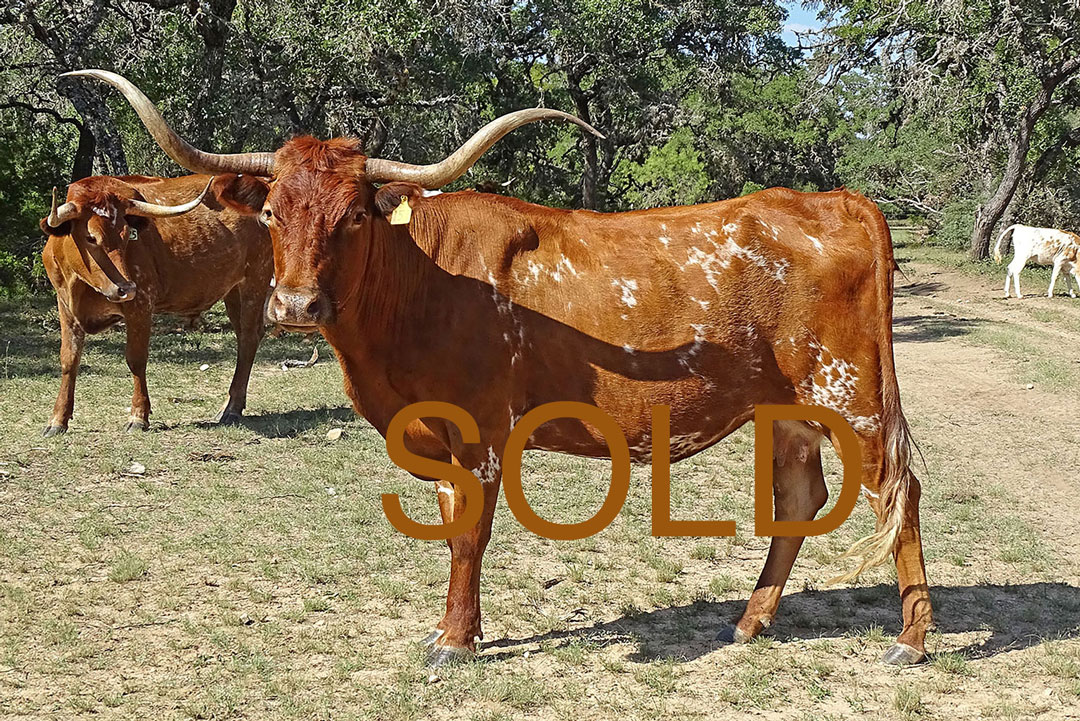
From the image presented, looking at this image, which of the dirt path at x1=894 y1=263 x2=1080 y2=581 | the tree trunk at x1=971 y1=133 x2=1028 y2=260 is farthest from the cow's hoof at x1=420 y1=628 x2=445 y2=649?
the tree trunk at x1=971 y1=133 x2=1028 y2=260

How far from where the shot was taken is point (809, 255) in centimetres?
524

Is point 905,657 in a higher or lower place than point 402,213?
lower

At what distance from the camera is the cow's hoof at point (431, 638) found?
199 inches

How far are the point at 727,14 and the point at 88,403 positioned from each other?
18541mm

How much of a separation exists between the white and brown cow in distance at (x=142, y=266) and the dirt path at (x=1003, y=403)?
6.58 meters

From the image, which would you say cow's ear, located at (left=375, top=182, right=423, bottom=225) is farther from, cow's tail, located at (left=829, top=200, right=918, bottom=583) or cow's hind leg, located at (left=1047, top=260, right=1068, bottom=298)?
cow's hind leg, located at (left=1047, top=260, right=1068, bottom=298)

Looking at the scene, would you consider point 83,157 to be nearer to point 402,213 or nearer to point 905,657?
point 402,213

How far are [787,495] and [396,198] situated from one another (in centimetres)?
255

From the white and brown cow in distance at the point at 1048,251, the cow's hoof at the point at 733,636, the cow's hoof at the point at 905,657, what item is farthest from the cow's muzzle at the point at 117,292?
the white and brown cow in distance at the point at 1048,251

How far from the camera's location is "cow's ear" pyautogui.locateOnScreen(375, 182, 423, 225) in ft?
15.4

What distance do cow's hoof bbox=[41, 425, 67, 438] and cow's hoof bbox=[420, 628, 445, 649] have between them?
5192mm

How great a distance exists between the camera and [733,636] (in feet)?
17.5

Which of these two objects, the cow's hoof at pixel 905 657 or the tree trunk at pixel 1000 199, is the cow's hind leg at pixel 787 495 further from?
the tree trunk at pixel 1000 199

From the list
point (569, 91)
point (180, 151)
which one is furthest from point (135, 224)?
point (569, 91)
